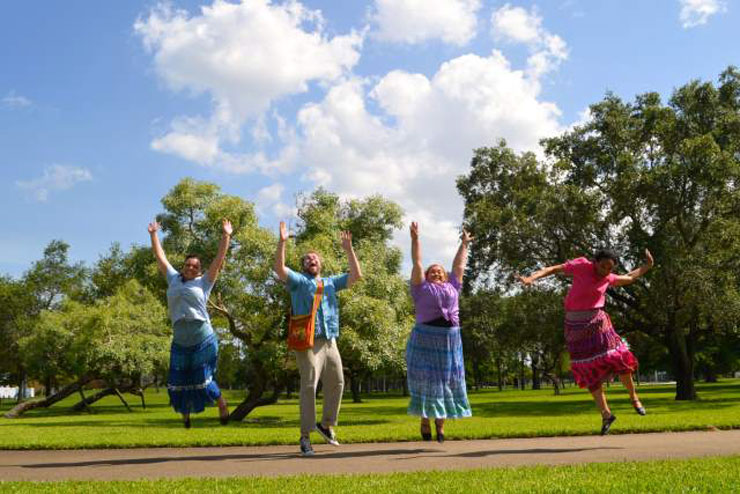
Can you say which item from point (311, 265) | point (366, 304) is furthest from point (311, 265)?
point (366, 304)

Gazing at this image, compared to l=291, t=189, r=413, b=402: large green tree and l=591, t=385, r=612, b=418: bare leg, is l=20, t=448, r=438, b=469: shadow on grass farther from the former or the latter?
l=291, t=189, r=413, b=402: large green tree

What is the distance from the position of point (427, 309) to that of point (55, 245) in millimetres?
60525

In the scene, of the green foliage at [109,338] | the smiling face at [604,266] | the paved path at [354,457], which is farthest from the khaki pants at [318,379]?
the green foliage at [109,338]

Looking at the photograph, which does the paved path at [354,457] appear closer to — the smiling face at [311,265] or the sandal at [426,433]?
the sandal at [426,433]

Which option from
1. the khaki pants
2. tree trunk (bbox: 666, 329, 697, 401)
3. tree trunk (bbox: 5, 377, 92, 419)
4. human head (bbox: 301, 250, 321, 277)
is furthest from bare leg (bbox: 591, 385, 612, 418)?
tree trunk (bbox: 5, 377, 92, 419)

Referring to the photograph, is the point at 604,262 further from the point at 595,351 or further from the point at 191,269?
the point at 191,269

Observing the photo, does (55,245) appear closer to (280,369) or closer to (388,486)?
(280,369)

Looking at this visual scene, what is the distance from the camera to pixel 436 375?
9.12 m

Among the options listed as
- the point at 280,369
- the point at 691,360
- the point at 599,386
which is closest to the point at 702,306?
the point at 691,360

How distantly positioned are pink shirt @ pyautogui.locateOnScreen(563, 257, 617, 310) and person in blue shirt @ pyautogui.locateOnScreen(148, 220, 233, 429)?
4.80 m

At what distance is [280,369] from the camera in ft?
73.8

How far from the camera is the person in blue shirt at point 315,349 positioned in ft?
27.6

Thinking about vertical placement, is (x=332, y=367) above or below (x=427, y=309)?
below

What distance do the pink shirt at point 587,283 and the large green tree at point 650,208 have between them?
19.7 meters
